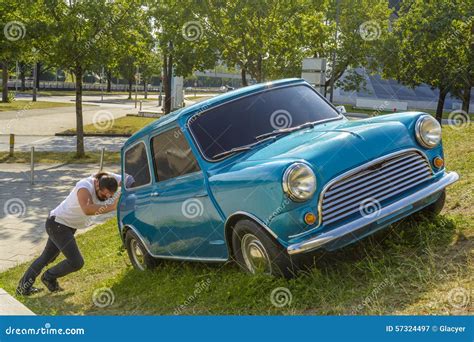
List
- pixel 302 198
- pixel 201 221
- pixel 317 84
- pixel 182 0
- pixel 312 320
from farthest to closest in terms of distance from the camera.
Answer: pixel 182 0
pixel 317 84
pixel 201 221
pixel 302 198
pixel 312 320

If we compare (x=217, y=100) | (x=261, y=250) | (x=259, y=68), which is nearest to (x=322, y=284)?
(x=261, y=250)

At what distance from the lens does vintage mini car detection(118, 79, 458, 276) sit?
4.84 m

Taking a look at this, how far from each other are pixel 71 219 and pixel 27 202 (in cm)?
712

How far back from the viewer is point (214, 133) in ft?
19.7

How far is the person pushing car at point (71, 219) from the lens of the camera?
6844mm

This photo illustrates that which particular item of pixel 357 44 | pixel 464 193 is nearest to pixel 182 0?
pixel 357 44

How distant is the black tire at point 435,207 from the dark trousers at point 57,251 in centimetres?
413

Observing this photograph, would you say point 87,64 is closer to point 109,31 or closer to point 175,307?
point 109,31

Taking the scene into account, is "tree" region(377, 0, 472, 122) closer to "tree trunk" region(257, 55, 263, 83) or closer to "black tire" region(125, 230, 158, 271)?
"tree trunk" region(257, 55, 263, 83)

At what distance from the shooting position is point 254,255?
5.23 metres

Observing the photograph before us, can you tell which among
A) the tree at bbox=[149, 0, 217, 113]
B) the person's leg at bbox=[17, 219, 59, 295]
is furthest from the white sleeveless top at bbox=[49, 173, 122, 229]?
the tree at bbox=[149, 0, 217, 113]

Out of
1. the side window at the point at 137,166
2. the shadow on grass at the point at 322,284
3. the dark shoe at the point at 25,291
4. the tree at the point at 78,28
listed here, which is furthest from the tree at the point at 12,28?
the shadow on grass at the point at 322,284

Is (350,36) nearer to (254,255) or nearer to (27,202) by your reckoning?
(27,202)

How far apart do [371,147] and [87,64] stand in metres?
17.3
